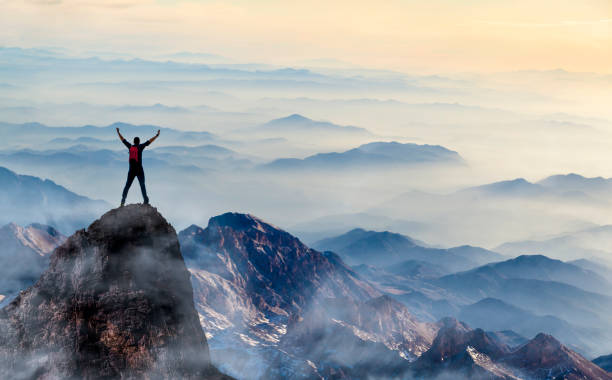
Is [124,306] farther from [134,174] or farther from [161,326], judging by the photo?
[134,174]

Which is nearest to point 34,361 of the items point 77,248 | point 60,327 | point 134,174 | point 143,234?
point 60,327

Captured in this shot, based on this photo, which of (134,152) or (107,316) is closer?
(107,316)

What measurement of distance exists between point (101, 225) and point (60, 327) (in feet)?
22.6

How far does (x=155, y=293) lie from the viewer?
38.0 meters

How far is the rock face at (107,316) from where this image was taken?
34.8 m

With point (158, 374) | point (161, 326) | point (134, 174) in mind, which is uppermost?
point (134, 174)

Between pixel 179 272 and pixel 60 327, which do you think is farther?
pixel 179 272

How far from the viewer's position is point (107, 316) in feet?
117

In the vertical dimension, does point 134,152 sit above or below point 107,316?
above

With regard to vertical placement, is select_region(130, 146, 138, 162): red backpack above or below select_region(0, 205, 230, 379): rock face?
above

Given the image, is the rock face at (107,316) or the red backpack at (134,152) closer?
the rock face at (107,316)

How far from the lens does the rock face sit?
114ft

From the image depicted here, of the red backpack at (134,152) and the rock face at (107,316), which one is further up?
the red backpack at (134,152)

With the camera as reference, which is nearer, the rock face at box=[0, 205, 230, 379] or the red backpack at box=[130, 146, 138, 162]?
the rock face at box=[0, 205, 230, 379]
